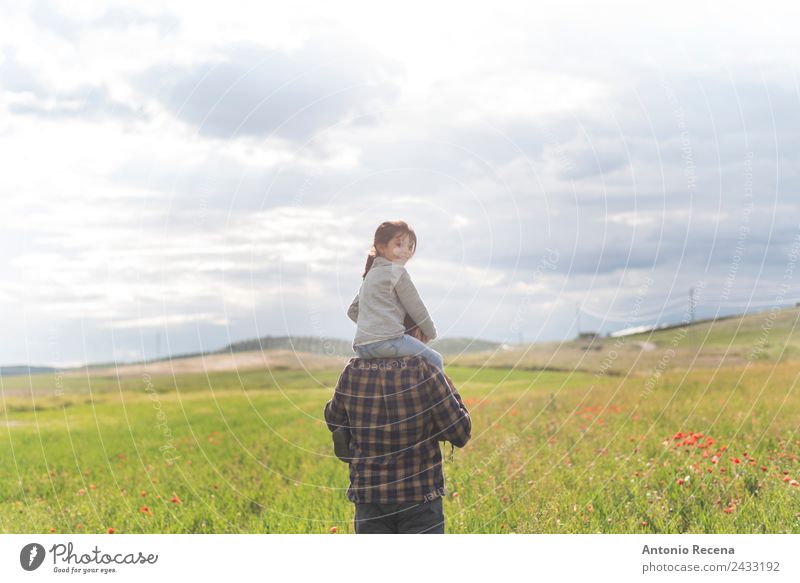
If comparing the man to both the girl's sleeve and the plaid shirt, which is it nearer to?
the plaid shirt

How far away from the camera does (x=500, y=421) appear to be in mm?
7324

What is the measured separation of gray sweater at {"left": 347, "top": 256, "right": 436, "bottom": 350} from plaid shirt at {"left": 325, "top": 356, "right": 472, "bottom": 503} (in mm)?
133

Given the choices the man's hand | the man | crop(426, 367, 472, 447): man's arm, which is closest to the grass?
the man

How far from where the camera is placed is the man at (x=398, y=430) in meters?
3.69

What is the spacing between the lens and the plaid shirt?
369cm

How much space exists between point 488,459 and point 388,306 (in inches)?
100

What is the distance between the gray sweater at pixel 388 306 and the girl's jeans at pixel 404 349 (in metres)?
0.02

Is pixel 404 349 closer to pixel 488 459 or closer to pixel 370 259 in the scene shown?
pixel 370 259

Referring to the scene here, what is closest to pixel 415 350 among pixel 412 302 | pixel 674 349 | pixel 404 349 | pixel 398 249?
pixel 404 349

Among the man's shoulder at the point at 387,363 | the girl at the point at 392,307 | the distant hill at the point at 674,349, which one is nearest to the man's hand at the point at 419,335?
the girl at the point at 392,307

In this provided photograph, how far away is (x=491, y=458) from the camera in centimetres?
588
